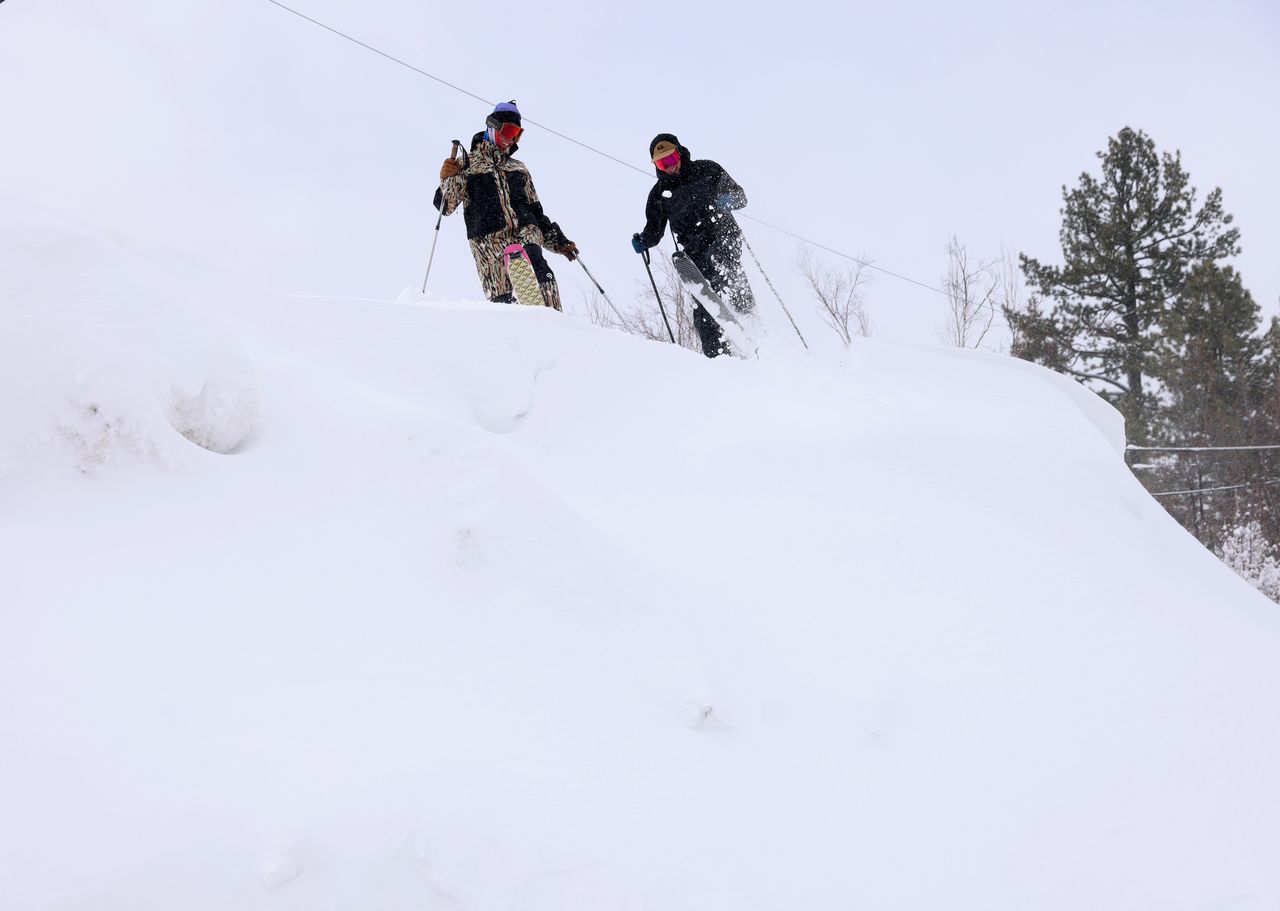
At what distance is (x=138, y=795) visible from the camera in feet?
4.81

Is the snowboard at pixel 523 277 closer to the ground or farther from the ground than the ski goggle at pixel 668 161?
closer to the ground

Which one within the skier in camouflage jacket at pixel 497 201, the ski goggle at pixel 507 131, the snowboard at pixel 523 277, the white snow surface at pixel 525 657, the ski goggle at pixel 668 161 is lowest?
the white snow surface at pixel 525 657

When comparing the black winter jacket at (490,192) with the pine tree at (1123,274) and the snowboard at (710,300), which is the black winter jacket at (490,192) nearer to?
the snowboard at (710,300)

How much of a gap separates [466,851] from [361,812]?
0.23 metres

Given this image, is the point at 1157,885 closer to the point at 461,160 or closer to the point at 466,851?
the point at 466,851

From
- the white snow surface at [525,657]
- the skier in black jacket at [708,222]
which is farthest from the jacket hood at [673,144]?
the white snow surface at [525,657]

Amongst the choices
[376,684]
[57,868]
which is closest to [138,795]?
[57,868]

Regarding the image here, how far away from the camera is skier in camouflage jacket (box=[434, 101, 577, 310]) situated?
6.07 metres

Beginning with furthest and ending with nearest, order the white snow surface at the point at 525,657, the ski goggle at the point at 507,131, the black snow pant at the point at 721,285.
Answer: the black snow pant at the point at 721,285, the ski goggle at the point at 507,131, the white snow surface at the point at 525,657

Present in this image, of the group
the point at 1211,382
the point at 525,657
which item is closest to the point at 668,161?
the point at 525,657

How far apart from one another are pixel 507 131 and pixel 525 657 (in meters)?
5.07

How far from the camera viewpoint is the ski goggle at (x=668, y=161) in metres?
6.44

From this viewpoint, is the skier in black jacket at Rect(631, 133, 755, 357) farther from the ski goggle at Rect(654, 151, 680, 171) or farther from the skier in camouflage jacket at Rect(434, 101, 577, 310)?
the skier in camouflage jacket at Rect(434, 101, 577, 310)

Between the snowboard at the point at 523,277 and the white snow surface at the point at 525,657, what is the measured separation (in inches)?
95.3
